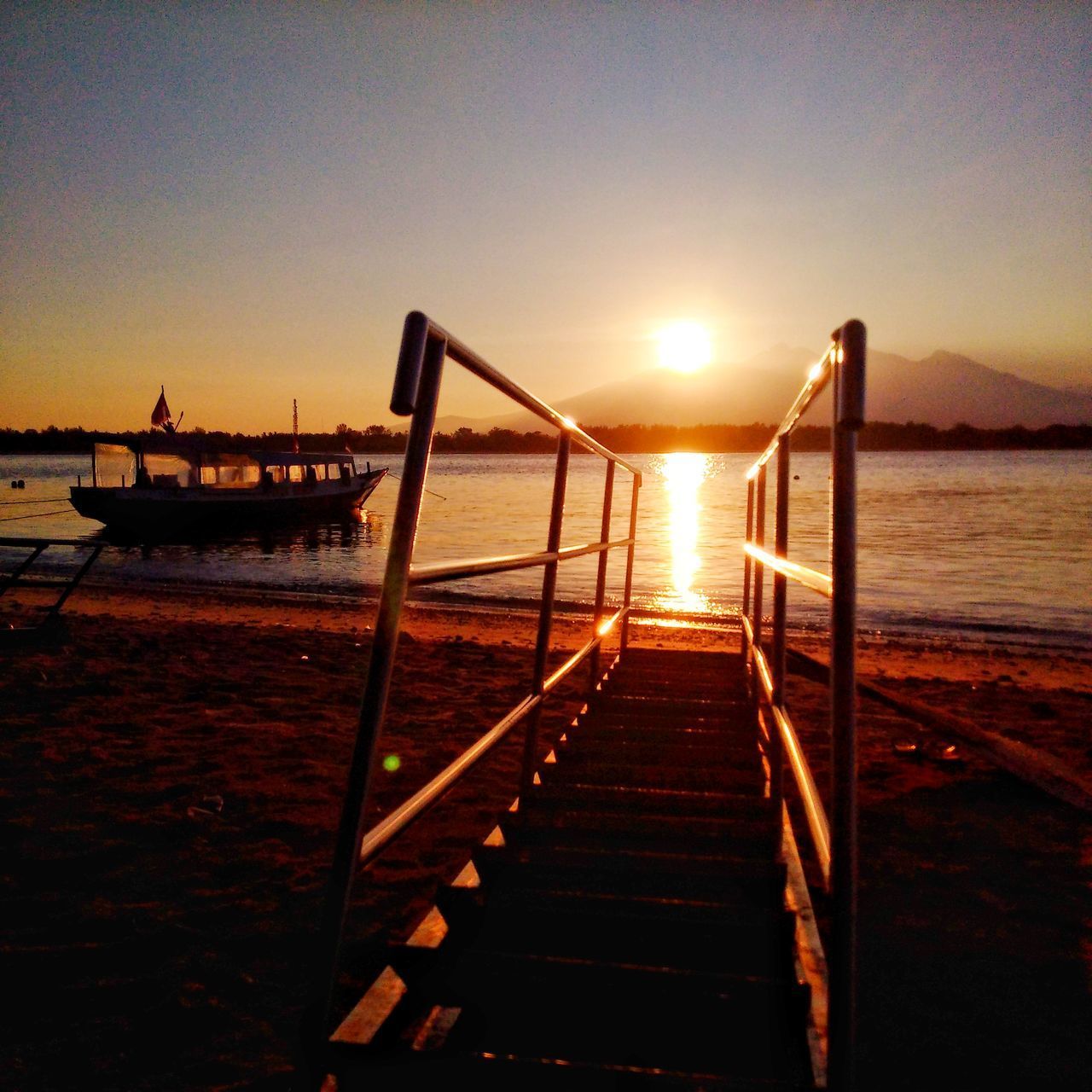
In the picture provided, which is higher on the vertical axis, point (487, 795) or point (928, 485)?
point (928, 485)

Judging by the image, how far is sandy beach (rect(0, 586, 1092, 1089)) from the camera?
2.21 meters

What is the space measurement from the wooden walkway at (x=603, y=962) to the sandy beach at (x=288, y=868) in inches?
15.8

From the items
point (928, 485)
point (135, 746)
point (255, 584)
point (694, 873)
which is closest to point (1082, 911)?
point (694, 873)

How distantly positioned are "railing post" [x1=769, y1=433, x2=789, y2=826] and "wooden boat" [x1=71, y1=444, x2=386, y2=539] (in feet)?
85.3

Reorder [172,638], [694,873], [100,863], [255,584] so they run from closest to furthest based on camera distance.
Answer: [694,873], [100,863], [172,638], [255,584]

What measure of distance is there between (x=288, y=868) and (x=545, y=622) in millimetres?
1390

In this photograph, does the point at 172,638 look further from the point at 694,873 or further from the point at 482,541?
the point at 482,541

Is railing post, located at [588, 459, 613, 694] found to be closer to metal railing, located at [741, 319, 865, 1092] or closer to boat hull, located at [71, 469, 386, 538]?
metal railing, located at [741, 319, 865, 1092]

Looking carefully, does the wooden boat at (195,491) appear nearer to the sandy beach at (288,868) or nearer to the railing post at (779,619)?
the sandy beach at (288,868)

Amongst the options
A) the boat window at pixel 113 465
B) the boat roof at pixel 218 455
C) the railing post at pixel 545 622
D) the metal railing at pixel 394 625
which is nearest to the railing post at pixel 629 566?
the railing post at pixel 545 622

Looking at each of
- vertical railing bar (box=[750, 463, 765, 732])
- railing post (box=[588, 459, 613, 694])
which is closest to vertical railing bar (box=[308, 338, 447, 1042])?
vertical railing bar (box=[750, 463, 765, 732])

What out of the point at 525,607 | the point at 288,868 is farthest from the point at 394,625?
the point at 525,607

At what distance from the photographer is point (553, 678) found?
312cm

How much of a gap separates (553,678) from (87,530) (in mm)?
34474
